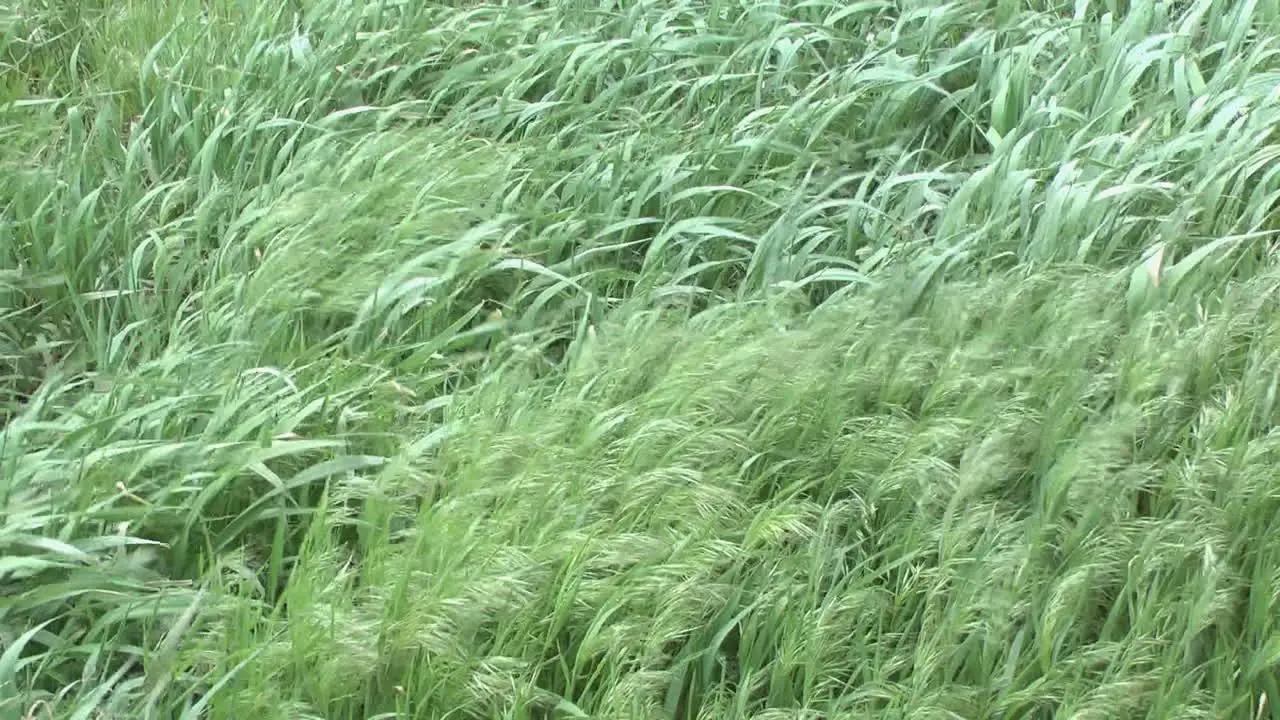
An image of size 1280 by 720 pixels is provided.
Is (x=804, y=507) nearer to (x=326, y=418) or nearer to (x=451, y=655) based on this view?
(x=451, y=655)

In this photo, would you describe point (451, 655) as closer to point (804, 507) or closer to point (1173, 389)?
point (804, 507)

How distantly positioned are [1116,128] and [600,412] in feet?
4.98

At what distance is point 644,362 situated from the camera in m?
2.76

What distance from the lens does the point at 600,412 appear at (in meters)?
2.59

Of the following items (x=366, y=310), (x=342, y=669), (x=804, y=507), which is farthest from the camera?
(x=366, y=310)

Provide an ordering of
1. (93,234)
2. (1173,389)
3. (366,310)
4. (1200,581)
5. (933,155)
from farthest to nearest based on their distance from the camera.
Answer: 1. (933,155)
2. (93,234)
3. (366,310)
4. (1173,389)
5. (1200,581)

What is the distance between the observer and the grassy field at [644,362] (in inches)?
87.7

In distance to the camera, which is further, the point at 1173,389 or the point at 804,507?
the point at 1173,389

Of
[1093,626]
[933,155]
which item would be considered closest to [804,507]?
[1093,626]

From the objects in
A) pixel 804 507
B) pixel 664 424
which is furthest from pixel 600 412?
pixel 804 507

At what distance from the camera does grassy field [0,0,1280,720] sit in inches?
87.7

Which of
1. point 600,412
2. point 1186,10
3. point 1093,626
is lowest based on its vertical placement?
point 1093,626

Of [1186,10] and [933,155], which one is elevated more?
[1186,10]

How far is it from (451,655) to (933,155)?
6.39ft
